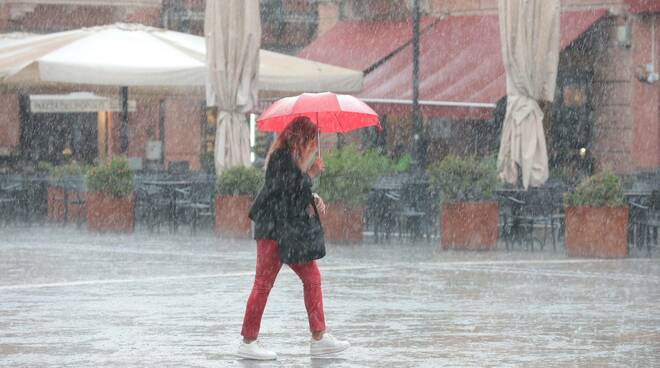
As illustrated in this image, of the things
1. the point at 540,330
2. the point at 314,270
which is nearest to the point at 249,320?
the point at 314,270

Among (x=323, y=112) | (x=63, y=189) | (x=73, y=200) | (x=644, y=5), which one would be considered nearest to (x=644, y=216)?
(x=644, y=5)

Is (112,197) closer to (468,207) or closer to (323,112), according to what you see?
(468,207)

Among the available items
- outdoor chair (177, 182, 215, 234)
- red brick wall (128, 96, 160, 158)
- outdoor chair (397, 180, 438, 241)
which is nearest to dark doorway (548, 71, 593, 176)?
outdoor chair (397, 180, 438, 241)

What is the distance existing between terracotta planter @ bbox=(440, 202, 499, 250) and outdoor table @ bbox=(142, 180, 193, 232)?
4.90 m

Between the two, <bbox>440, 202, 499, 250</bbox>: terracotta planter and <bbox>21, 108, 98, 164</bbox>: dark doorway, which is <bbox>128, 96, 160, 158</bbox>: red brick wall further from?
<bbox>440, 202, 499, 250</bbox>: terracotta planter

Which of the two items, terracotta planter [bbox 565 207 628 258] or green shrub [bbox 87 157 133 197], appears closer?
terracotta planter [bbox 565 207 628 258]

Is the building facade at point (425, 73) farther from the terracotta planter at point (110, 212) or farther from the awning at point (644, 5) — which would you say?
the terracotta planter at point (110, 212)

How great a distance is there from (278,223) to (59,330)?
220 centimetres

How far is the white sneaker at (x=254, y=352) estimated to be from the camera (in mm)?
10008

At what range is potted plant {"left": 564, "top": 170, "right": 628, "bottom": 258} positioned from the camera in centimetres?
1833

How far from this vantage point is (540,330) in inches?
454

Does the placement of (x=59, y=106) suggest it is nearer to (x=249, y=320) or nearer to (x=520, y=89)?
(x=520, y=89)

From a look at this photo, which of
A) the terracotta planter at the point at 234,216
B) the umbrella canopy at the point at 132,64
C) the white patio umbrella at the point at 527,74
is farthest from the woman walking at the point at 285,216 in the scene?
the umbrella canopy at the point at 132,64

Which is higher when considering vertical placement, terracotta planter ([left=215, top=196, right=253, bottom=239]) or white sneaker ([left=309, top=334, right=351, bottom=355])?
terracotta planter ([left=215, top=196, right=253, bottom=239])
